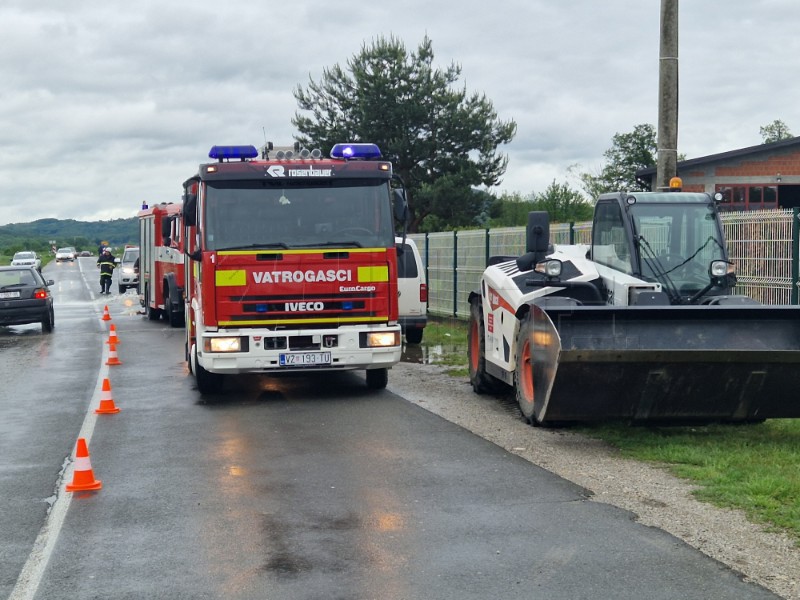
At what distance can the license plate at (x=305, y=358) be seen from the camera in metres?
12.8

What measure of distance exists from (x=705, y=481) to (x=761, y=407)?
178 cm

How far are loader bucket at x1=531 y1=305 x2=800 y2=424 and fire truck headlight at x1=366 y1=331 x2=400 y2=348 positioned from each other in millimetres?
3445

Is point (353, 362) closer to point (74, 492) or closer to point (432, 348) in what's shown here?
point (74, 492)

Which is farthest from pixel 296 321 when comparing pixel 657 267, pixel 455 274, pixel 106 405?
pixel 455 274

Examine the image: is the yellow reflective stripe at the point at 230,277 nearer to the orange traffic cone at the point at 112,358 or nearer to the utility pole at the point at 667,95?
the utility pole at the point at 667,95

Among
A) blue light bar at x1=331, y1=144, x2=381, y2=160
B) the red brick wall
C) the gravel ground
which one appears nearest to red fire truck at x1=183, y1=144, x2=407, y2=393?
blue light bar at x1=331, y1=144, x2=381, y2=160

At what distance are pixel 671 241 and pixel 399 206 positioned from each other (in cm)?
336

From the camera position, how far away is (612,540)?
6.71 metres

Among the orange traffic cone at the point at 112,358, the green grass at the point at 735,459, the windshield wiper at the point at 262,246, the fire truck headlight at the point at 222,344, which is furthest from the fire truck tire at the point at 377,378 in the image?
the orange traffic cone at the point at 112,358

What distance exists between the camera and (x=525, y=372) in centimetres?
1115

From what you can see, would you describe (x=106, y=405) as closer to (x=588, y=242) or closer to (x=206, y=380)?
(x=206, y=380)

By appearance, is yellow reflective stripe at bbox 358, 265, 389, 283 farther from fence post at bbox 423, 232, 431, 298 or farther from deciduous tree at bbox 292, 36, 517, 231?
deciduous tree at bbox 292, 36, 517, 231

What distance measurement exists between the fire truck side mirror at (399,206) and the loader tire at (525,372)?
2400 millimetres

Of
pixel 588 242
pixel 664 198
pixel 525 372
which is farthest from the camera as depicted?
pixel 588 242
